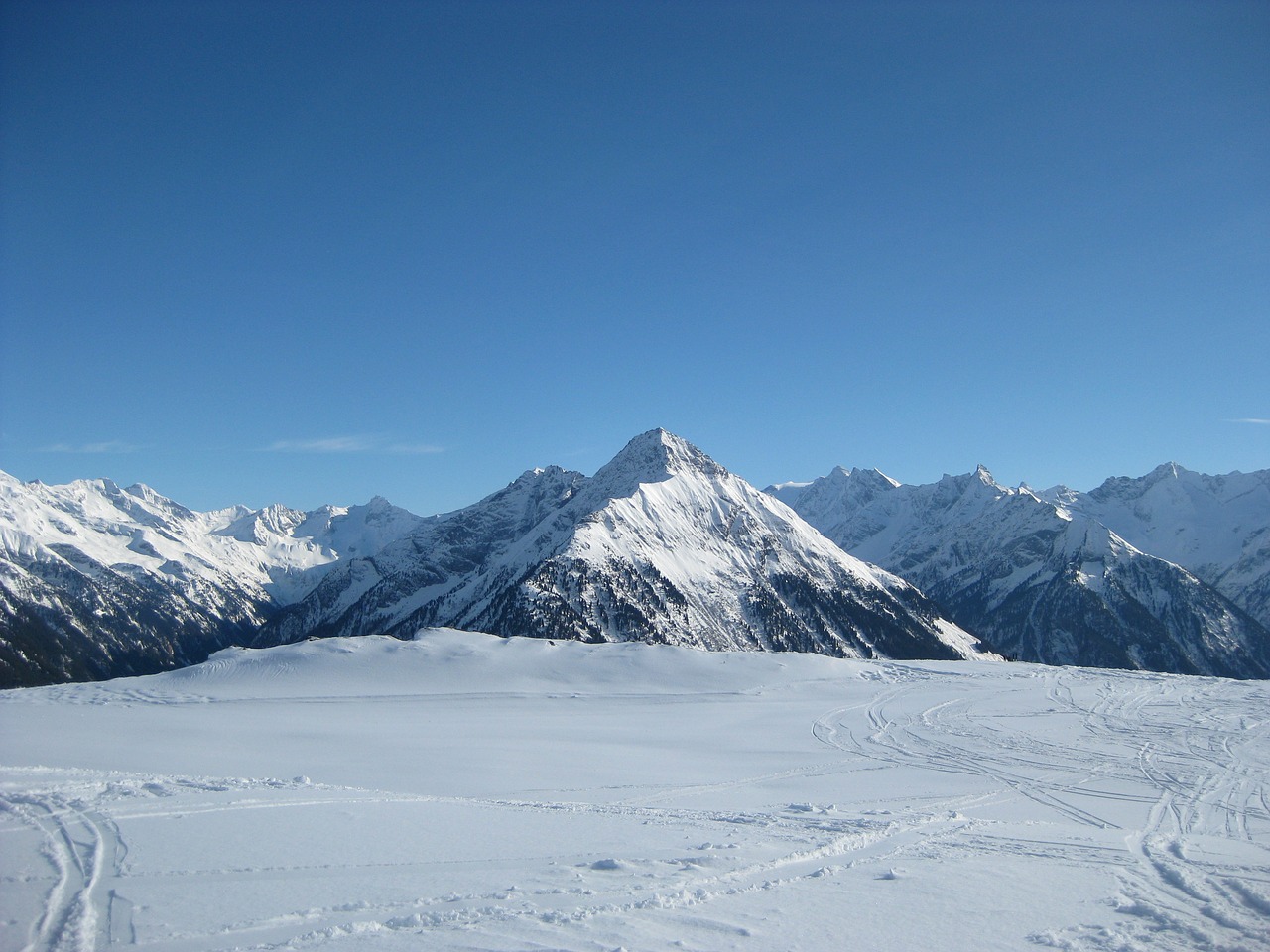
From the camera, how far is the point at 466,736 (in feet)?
97.6

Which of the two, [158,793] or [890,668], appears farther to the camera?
[890,668]

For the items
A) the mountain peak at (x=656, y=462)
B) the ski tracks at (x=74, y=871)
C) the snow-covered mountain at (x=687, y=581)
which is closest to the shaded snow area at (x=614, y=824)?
the ski tracks at (x=74, y=871)

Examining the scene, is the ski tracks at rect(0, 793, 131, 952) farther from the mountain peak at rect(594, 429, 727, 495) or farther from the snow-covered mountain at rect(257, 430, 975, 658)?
the mountain peak at rect(594, 429, 727, 495)

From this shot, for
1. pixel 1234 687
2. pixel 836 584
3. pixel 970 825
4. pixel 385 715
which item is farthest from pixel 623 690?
pixel 836 584

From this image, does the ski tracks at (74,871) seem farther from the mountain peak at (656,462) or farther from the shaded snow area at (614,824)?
the mountain peak at (656,462)

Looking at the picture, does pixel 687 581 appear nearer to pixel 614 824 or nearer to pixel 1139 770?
pixel 1139 770

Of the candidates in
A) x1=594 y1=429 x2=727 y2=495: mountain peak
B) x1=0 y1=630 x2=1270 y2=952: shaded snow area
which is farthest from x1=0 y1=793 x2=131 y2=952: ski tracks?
x1=594 y1=429 x2=727 y2=495: mountain peak

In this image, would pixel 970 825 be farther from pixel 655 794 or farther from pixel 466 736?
pixel 466 736

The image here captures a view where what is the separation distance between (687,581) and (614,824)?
408 ft

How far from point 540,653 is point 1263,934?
42181 millimetres

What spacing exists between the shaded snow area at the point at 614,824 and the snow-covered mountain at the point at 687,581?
78.7 metres

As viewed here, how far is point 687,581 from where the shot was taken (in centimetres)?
13912

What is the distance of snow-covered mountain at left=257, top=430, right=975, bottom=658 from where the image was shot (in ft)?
392

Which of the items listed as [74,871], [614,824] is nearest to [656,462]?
[614,824]
